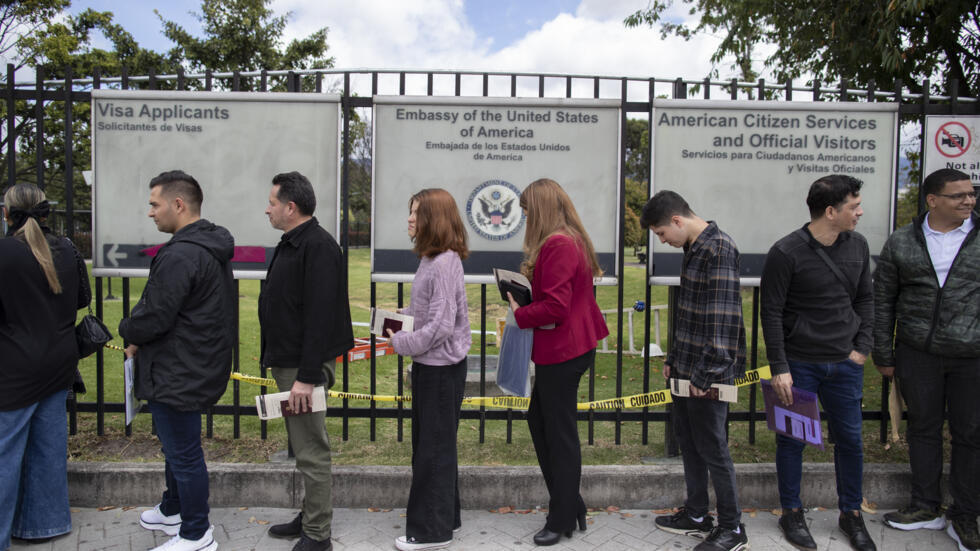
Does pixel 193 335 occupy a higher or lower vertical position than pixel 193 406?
higher

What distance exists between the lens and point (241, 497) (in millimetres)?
3939

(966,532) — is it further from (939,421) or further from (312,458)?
(312,458)

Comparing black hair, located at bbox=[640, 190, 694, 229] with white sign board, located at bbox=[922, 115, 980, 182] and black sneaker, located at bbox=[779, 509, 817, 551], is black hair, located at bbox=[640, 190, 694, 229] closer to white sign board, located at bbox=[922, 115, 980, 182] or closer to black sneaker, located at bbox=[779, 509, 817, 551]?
black sneaker, located at bbox=[779, 509, 817, 551]

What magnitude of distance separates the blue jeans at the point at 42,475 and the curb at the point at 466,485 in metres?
0.40

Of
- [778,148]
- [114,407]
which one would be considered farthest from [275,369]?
[778,148]

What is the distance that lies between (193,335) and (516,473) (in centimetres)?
200

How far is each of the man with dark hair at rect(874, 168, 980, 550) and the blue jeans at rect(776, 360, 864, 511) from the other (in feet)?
1.28

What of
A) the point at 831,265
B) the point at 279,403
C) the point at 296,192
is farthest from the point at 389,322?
the point at 831,265

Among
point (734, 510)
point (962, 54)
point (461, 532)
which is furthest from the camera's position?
point (962, 54)

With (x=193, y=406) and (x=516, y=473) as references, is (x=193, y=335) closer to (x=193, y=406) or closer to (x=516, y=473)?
(x=193, y=406)

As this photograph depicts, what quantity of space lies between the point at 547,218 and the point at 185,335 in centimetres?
186

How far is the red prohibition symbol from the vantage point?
4234 millimetres

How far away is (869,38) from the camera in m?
7.32

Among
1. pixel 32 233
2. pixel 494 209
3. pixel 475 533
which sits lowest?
pixel 475 533
